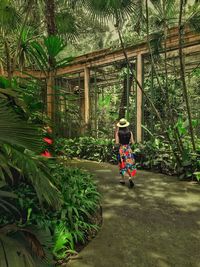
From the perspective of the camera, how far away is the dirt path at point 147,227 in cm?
296

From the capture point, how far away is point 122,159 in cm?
600

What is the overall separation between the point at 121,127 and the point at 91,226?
9.14 feet

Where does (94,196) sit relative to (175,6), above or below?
below

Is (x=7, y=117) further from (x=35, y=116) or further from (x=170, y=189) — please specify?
(x=170, y=189)

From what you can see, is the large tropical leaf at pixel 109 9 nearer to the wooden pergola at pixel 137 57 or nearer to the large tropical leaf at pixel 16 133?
the wooden pergola at pixel 137 57

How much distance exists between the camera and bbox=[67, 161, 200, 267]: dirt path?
2955 millimetres

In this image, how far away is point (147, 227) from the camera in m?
3.80

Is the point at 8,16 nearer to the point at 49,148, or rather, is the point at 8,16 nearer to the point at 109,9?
the point at 109,9

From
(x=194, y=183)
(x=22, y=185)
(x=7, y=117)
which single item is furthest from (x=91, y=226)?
(x=194, y=183)

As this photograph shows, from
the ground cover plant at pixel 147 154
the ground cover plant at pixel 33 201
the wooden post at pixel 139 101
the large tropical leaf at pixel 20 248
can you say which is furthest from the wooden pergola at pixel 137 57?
the large tropical leaf at pixel 20 248

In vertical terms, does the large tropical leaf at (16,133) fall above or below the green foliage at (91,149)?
above

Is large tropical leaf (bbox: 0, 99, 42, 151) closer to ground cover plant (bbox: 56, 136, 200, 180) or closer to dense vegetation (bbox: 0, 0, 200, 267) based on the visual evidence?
dense vegetation (bbox: 0, 0, 200, 267)

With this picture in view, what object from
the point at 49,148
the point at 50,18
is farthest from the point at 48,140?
the point at 50,18

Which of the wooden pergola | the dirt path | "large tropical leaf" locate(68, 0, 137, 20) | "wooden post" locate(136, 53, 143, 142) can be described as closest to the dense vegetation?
"large tropical leaf" locate(68, 0, 137, 20)
